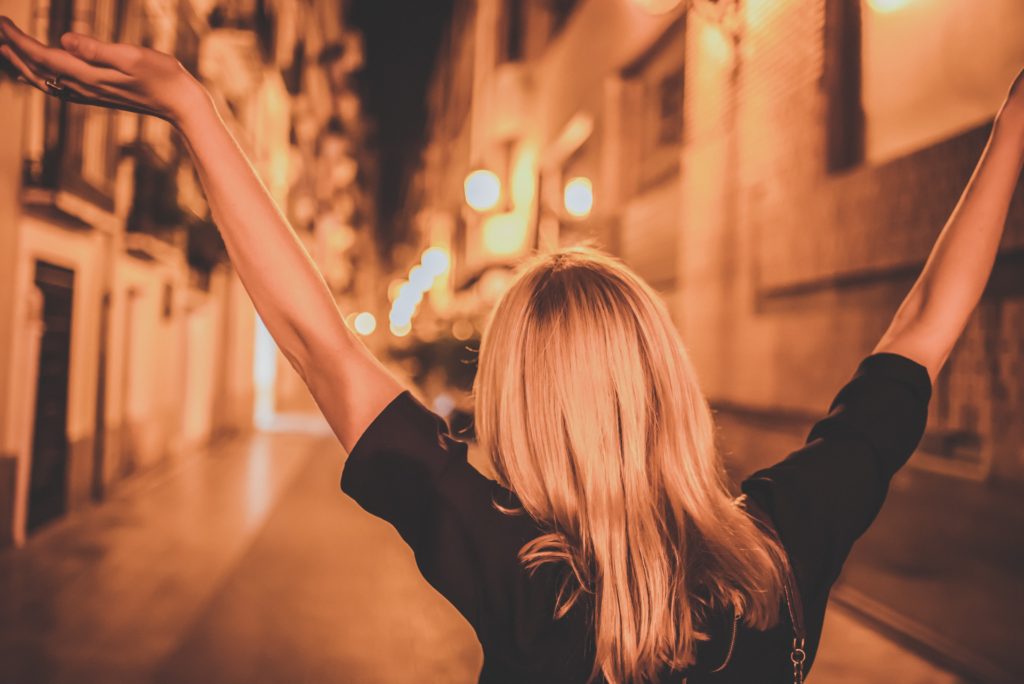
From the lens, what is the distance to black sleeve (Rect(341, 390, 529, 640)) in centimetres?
118

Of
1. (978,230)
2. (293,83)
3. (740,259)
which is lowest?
(978,230)

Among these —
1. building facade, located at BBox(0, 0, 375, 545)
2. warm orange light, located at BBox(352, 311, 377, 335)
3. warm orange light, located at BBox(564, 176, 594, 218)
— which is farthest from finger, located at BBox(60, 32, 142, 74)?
warm orange light, located at BBox(352, 311, 377, 335)

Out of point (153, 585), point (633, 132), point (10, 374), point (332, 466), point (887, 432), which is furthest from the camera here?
point (332, 466)

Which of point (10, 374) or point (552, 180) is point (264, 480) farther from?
point (552, 180)

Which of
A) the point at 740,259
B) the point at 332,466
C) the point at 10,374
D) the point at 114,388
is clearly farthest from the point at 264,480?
the point at 740,259

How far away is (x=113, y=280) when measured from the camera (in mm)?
10469

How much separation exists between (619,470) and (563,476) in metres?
0.09

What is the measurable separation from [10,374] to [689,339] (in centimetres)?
728

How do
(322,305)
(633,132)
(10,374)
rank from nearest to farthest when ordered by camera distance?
1. (322,305)
2. (10,374)
3. (633,132)

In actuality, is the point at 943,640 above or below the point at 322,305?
below

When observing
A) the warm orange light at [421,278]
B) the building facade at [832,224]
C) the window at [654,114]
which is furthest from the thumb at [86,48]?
the warm orange light at [421,278]

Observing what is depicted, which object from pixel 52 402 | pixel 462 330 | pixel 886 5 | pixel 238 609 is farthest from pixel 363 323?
pixel 886 5

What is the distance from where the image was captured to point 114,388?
10.6 m

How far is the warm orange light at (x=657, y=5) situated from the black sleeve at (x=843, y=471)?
8940mm
